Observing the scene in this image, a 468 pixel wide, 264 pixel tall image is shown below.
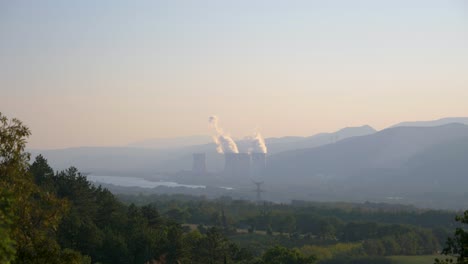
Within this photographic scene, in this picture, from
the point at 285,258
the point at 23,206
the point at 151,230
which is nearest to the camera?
the point at 23,206

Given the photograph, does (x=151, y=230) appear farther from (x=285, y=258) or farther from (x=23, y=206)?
(x=23, y=206)

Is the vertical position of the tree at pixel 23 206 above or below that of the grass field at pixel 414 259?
above

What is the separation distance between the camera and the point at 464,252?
1619 cm

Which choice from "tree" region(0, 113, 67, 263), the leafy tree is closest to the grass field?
the leafy tree

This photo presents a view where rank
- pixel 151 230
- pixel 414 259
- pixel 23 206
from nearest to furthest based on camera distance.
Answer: pixel 23 206, pixel 151 230, pixel 414 259

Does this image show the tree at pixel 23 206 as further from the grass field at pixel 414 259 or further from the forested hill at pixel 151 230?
the grass field at pixel 414 259

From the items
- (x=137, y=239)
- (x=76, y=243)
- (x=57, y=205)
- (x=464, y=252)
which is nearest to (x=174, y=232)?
(x=137, y=239)

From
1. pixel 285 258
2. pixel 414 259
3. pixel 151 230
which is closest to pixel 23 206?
pixel 151 230

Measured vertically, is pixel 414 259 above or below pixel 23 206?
below

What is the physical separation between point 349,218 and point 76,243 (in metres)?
76.3

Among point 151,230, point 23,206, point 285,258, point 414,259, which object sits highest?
point 23,206

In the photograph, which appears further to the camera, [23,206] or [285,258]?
[285,258]

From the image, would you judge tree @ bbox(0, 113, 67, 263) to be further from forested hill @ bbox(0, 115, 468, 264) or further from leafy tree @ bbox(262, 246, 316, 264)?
leafy tree @ bbox(262, 246, 316, 264)

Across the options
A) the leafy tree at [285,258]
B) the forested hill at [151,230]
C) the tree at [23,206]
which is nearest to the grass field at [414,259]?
the forested hill at [151,230]
